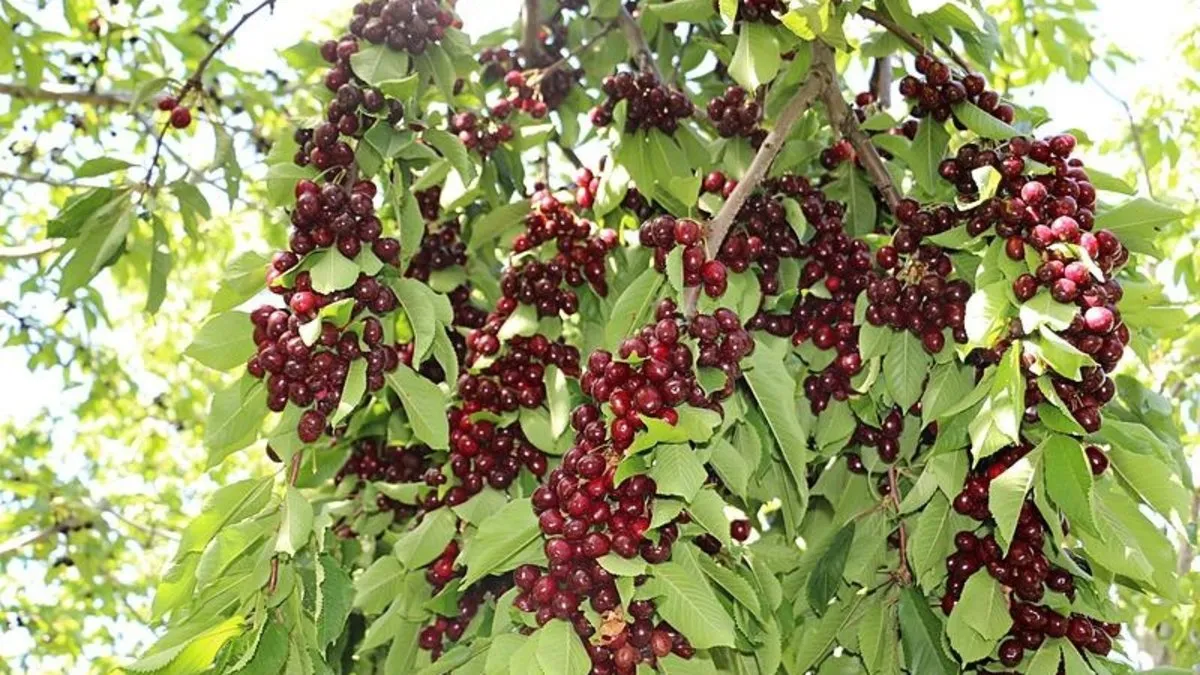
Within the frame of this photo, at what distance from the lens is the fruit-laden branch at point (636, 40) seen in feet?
10.2

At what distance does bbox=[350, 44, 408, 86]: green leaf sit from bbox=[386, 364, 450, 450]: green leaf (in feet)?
1.86

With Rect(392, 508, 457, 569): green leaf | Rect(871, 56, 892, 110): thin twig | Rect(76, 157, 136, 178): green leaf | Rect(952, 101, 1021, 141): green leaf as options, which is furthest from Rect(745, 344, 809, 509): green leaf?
Rect(76, 157, 136, 178): green leaf

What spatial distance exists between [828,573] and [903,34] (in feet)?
3.50

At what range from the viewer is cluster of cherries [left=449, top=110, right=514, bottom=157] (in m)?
2.88

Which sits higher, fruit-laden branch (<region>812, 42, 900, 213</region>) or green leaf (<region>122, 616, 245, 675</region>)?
fruit-laden branch (<region>812, 42, 900, 213</region>)

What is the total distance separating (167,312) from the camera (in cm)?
862

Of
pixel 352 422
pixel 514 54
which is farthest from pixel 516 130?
pixel 352 422

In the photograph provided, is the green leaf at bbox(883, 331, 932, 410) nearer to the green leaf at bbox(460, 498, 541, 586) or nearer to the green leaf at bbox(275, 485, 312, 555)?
the green leaf at bbox(460, 498, 541, 586)

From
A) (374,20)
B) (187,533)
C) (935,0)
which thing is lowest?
(187,533)

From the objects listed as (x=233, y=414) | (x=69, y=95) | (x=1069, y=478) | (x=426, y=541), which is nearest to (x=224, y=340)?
(x=233, y=414)

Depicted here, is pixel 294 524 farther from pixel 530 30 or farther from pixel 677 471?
pixel 530 30

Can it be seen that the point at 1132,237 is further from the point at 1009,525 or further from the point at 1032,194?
the point at 1009,525

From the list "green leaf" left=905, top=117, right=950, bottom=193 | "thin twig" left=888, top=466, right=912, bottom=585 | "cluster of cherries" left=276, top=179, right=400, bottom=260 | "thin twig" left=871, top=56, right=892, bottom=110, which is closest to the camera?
"cluster of cherries" left=276, top=179, right=400, bottom=260

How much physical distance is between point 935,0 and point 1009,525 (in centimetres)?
90
